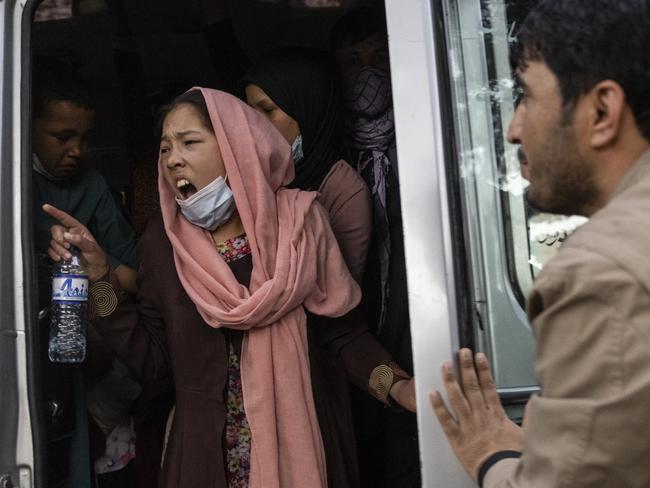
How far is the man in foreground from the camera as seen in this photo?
3.37 feet

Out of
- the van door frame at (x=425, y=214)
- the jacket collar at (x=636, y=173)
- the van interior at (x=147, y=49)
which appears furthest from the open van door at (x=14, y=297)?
the jacket collar at (x=636, y=173)

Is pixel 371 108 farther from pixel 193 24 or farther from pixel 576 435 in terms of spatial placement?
pixel 576 435

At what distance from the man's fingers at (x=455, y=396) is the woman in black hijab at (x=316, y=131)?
0.94 meters

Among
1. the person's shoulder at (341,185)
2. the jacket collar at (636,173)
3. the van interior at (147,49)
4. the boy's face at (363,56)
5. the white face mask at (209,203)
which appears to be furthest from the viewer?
the van interior at (147,49)

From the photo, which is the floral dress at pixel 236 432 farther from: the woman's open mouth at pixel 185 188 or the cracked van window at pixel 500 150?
the cracked van window at pixel 500 150

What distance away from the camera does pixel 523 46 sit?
1338mm

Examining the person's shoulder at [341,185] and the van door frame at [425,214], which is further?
the person's shoulder at [341,185]

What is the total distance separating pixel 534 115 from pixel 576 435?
0.50 metres

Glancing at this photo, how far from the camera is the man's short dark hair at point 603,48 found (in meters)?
1.18

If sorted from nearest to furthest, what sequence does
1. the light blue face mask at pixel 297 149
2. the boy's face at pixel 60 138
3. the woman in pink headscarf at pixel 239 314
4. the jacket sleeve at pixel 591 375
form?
the jacket sleeve at pixel 591 375 → the woman in pink headscarf at pixel 239 314 → the boy's face at pixel 60 138 → the light blue face mask at pixel 297 149

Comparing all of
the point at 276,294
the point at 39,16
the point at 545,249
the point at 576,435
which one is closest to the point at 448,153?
the point at 545,249

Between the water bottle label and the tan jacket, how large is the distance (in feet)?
4.10

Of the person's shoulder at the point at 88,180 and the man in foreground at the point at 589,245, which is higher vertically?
the person's shoulder at the point at 88,180

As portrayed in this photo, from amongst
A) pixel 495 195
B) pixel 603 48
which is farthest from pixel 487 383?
pixel 603 48
